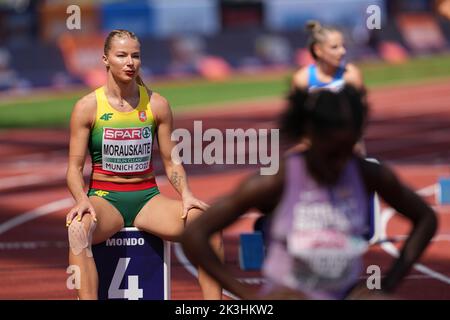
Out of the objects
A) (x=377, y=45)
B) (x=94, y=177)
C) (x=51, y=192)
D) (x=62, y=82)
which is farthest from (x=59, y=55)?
(x=94, y=177)

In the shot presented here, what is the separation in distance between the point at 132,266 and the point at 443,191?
6.98 metres

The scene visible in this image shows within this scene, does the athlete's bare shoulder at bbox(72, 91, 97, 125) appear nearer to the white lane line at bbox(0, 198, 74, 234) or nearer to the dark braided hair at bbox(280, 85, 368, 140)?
the dark braided hair at bbox(280, 85, 368, 140)

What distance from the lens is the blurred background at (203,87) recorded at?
1070 centimetres

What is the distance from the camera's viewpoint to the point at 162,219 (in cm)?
669

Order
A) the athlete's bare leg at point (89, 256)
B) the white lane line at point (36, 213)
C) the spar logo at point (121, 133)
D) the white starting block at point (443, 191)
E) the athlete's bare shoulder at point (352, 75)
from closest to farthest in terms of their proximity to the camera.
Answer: the athlete's bare leg at point (89, 256) < the spar logo at point (121, 133) < the athlete's bare shoulder at point (352, 75) < the white lane line at point (36, 213) < the white starting block at point (443, 191)

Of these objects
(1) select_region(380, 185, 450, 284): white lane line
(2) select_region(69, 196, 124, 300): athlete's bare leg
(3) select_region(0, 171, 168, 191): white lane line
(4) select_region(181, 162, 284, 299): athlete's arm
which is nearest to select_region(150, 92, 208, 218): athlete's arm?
(2) select_region(69, 196, 124, 300): athlete's bare leg

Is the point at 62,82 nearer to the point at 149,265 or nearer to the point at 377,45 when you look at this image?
the point at 377,45

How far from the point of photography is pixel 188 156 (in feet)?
63.9

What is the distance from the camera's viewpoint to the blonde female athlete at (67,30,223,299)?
670 cm

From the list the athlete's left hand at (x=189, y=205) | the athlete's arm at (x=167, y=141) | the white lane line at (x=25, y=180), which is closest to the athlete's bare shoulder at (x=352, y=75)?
the athlete's arm at (x=167, y=141)

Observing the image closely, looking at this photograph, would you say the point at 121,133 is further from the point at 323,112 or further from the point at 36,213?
the point at 36,213

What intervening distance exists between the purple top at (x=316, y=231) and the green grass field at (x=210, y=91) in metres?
21.0

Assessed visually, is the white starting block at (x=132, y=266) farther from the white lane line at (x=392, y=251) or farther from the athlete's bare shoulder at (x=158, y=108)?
the white lane line at (x=392, y=251)

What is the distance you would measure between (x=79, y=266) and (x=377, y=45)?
37345 millimetres
